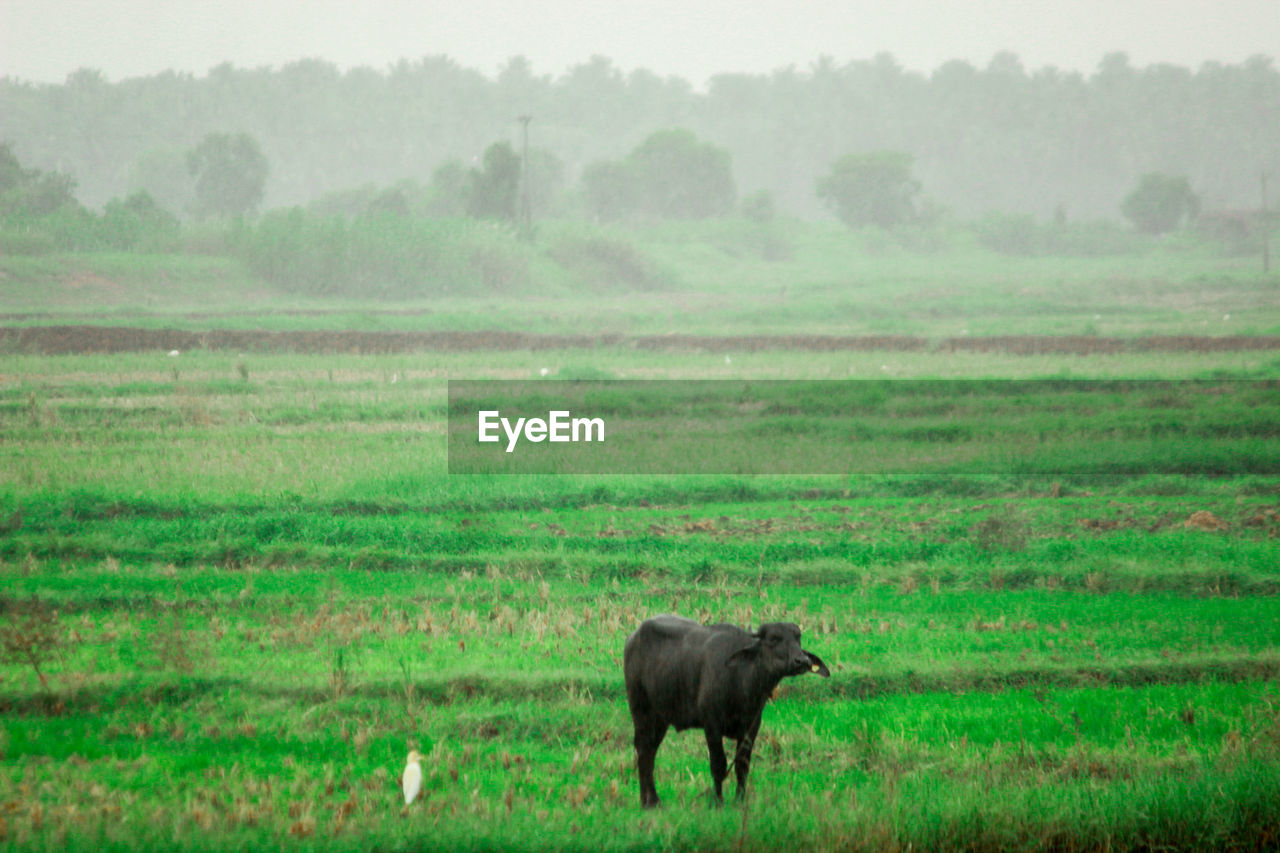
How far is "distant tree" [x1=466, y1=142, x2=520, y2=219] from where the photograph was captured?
2640 inches

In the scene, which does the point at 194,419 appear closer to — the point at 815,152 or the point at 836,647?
the point at 836,647

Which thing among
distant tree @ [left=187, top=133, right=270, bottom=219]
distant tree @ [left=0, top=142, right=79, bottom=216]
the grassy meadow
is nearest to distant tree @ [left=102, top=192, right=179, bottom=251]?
distant tree @ [left=0, top=142, right=79, bottom=216]

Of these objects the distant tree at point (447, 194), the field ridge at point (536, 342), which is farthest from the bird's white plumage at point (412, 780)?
the distant tree at point (447, 194)

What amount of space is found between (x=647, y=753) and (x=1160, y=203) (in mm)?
85703

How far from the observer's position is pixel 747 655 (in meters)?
6.69

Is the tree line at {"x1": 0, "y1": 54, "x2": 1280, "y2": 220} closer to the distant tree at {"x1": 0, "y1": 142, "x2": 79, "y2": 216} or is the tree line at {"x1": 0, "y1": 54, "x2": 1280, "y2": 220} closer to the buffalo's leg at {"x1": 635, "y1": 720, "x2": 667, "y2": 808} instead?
the distant tree at {"x1": 0, "y1": 142, "x2": 79, "y2": 216}

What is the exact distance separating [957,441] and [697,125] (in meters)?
112

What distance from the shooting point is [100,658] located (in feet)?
32.8

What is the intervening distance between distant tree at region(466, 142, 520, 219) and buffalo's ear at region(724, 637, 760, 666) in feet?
204

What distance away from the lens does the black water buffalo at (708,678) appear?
260 inches

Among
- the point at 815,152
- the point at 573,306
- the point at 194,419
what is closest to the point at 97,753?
the point at 194,419

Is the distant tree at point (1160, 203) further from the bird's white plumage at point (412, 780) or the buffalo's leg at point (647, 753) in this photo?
the bird's white plumage at point (412, 780)

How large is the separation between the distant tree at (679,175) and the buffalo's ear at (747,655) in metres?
79.6

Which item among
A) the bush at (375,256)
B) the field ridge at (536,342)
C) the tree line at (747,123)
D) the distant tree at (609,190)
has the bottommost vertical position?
the field ridge at (536,342)
